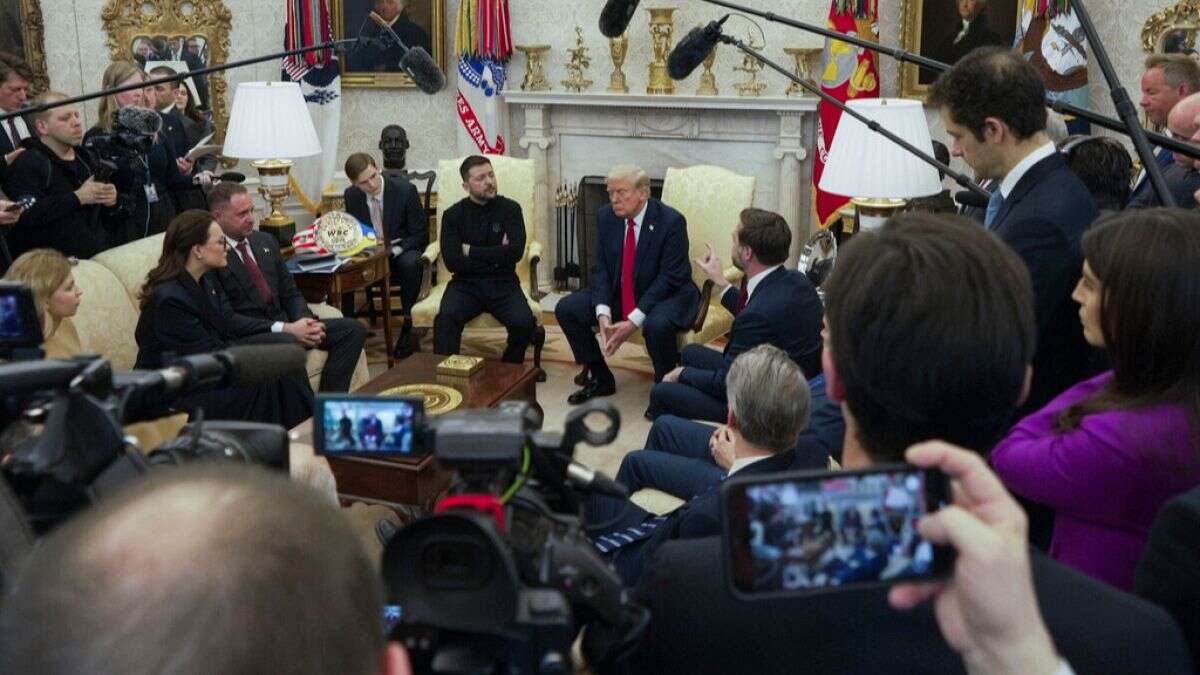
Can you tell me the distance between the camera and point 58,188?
4805mm

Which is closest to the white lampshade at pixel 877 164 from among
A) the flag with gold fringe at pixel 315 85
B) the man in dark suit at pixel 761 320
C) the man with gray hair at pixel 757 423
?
the man in dark suit at pixel 761 320

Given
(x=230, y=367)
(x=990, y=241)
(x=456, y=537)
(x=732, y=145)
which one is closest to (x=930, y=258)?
(x=990, y=241)

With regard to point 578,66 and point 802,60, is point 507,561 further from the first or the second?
point 578,66

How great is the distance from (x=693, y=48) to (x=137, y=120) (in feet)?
10.1

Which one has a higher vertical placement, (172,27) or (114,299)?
(172,27)

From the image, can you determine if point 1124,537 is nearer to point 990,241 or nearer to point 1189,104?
point 990,241

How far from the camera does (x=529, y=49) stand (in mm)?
7344

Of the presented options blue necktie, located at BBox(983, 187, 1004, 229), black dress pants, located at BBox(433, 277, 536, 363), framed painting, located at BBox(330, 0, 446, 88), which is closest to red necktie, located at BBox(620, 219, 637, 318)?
black dress pants, located at BBox(433, 277, 536, 363)

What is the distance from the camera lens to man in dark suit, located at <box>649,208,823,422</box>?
14.3 ft

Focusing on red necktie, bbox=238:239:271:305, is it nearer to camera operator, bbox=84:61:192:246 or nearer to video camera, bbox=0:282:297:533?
camera operator, bbox=84:61:192:246

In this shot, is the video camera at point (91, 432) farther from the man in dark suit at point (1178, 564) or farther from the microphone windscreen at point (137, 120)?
the microphone windscreen at point (137, 120)

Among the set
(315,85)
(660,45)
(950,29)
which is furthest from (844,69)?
(315,85)

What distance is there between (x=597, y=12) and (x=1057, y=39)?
2.94m

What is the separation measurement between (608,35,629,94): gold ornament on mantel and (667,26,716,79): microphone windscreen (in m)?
3.88
